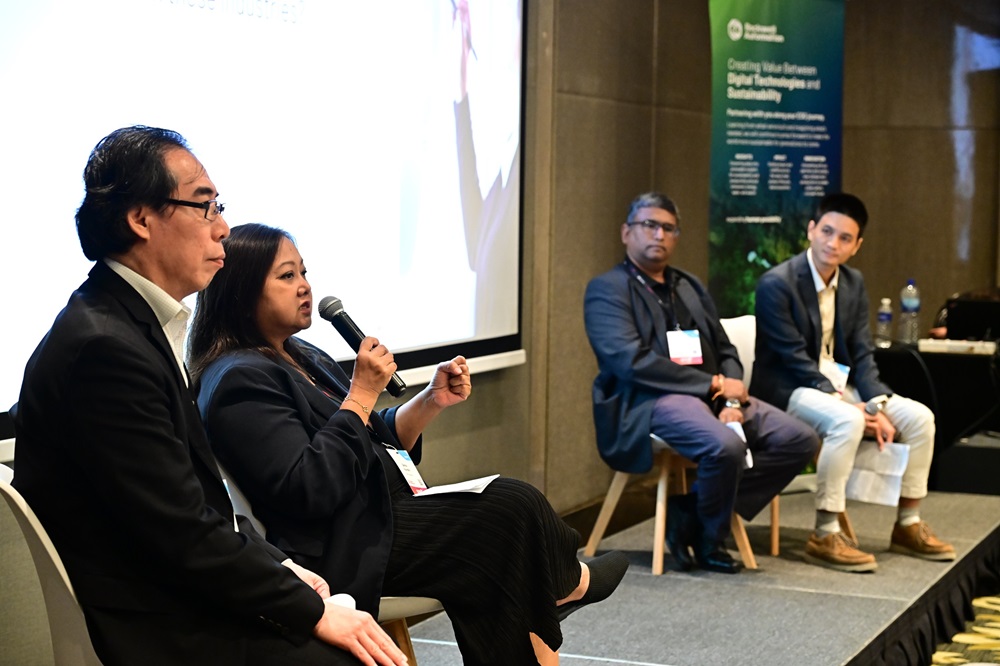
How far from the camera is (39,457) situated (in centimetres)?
176

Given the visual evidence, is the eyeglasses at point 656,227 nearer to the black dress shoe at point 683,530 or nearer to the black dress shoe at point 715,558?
the black dress shoe at point 683,530

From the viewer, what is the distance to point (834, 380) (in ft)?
16.3

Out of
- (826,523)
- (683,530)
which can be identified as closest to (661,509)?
(683,530)

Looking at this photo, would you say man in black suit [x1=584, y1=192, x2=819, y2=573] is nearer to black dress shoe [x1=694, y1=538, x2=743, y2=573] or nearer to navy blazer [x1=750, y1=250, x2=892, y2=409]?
black dress shoe [x1=694, y1=538, x2=743, y2=573]

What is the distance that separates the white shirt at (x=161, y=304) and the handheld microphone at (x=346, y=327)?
610 mm

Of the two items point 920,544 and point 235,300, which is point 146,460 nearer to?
point 235,300

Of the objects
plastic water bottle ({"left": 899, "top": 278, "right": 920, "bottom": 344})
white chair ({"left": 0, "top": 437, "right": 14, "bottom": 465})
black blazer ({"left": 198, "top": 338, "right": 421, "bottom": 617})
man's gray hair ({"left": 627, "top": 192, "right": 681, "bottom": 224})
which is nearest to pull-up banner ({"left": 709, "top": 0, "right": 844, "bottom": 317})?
plastic water bottle ({"left": 899, "top": 278, "right": 920, "bottom": 344})

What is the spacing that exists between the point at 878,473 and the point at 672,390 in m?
0.90

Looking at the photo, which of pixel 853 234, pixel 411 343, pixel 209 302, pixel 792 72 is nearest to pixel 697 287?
pixel 853 234

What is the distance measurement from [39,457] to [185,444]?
0.20 meters

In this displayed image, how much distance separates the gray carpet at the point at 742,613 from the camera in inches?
140

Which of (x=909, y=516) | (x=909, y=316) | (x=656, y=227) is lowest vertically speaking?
(x=909, y=516)

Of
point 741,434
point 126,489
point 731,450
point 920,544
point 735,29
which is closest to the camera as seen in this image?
point 126,489

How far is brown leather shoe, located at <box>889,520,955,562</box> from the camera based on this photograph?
4715 millimetres
